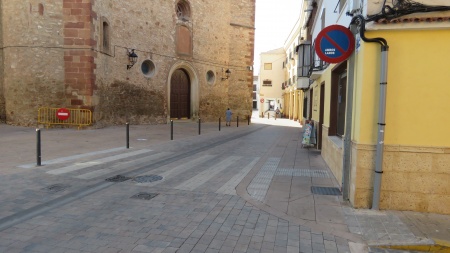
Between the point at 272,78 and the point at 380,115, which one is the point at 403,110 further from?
the point at 272,78

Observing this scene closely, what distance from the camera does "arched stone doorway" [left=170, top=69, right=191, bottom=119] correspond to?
22.2m

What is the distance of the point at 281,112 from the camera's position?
4444 cm

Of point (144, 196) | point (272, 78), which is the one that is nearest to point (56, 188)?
point (144, 196)

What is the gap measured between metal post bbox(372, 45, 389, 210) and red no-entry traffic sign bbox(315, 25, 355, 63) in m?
0.68

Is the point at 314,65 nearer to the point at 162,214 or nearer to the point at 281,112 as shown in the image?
the point at 162,214

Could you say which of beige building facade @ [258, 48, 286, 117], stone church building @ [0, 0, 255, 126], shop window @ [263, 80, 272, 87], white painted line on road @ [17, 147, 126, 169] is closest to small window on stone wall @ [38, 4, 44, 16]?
stone church building @ [0, 0, 255, 126]

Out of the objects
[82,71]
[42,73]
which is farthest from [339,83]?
[42,73]

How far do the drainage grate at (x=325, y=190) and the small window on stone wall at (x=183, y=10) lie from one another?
18.8 meters

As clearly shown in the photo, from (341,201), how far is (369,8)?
2866 millimetres

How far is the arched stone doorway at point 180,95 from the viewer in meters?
22.2

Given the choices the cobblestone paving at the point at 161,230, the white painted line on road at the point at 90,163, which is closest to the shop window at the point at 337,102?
the cobblestone paving at the point at 161,230

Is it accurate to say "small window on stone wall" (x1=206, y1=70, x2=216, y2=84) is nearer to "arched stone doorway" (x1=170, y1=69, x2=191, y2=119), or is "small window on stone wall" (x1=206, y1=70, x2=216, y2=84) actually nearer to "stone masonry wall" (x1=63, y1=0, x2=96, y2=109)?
"arched stone doorway" (x1=170, y1=69, x2=191, y2=119)

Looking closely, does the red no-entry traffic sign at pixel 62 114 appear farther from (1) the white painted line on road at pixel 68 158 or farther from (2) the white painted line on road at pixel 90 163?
(2) the white painted line on road at pixel 90 163

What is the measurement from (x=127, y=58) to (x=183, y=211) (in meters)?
15.7
